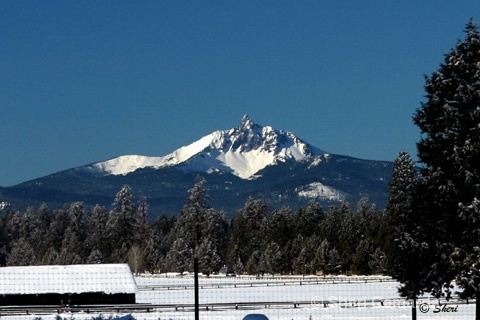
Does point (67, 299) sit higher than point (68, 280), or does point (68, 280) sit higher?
point (68, 280)

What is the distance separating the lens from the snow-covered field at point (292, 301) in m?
44.7

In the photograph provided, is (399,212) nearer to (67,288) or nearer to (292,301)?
(292,301)

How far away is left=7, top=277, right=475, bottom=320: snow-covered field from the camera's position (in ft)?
147

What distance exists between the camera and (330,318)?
42750mm

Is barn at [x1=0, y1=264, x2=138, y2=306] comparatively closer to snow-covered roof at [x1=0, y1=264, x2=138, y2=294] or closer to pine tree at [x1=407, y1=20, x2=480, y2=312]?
snow-covered roof at [x1=0, y1=264, x2=138, y2=294]

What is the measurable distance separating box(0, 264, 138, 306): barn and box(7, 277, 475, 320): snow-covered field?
3884 millimetres

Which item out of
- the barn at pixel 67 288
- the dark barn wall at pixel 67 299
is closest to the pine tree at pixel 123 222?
the barn at pixel 67 288

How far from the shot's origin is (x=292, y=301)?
5816 centimetres

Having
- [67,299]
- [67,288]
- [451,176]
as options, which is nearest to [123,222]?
[67,288]

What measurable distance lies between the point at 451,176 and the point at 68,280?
3962 cm

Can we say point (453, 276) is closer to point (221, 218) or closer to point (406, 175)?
point (406, 175)

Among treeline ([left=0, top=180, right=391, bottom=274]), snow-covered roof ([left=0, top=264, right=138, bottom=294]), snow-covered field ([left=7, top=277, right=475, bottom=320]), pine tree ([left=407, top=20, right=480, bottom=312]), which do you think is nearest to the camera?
pine tree ([left=407, top=20, right=480, bottom=312])

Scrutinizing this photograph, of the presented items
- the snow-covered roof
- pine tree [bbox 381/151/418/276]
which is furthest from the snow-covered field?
the snow-covered roof

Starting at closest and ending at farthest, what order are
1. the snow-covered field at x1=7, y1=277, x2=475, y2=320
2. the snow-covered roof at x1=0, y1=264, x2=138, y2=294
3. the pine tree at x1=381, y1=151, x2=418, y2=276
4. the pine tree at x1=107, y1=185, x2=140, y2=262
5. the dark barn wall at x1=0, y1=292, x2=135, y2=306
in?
the pine tree at x1=381, y1=151, x2=418, y2=276
the snow-covered field at x1=7, y1=277, x2=475, y2=320
the dark barn wall at x1=0, y1=292, x2=135, y2=306
the snow-covered roof at x1=0, y1=264, x2=138, y2=294
the pine tree at x1=107, y1=185, x2=140, y2=262
